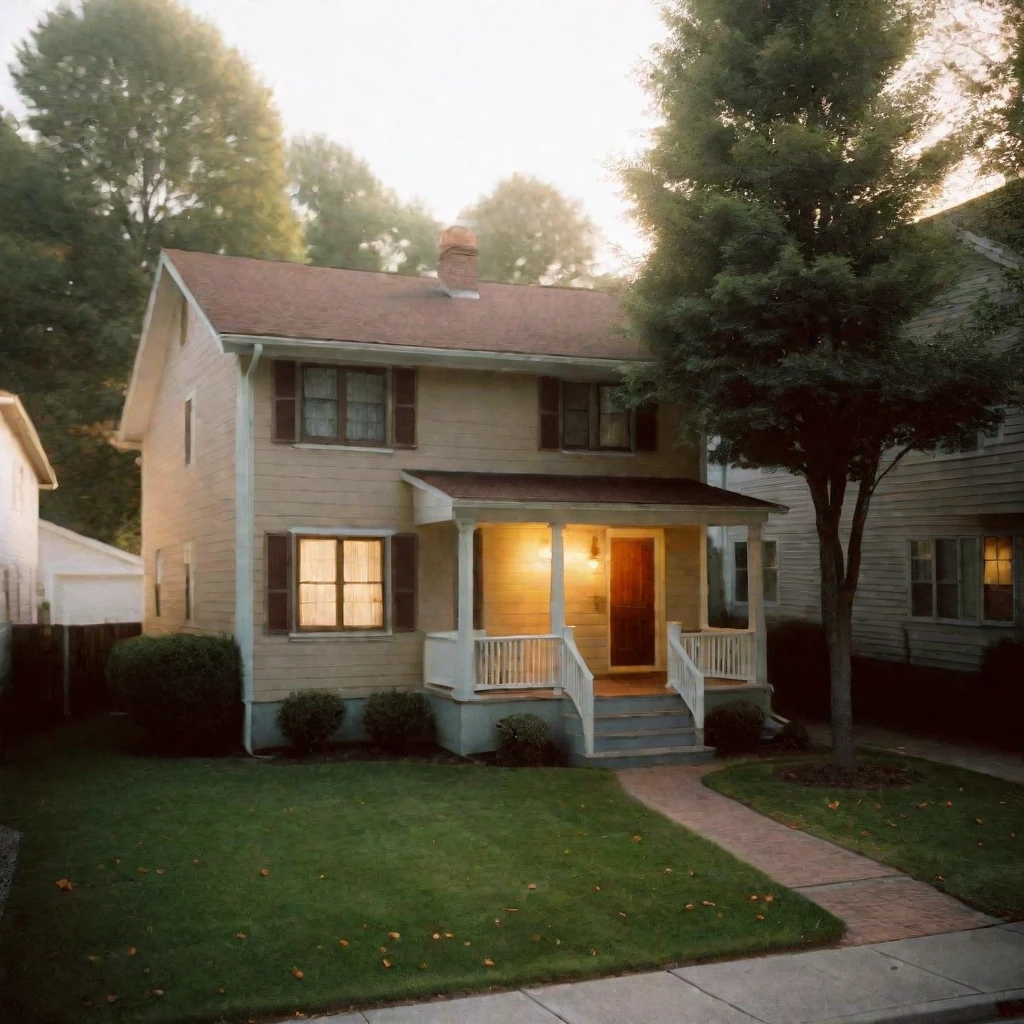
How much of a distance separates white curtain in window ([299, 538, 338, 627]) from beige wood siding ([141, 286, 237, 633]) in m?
1.16

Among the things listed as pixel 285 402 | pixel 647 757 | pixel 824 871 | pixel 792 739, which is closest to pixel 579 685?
pixel 647 757

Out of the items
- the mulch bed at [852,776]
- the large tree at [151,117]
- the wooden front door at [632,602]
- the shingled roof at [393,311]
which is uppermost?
the large tree at [151,117]

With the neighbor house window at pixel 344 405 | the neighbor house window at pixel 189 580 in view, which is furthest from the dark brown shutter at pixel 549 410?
the neighbor house window at pixel 189 580

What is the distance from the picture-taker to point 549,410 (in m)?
16.5

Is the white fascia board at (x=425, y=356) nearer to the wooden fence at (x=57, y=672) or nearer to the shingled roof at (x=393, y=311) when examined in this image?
the shingled roof at (x=393, y=311)

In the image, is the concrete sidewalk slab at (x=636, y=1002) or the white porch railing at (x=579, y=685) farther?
the white porch railing at (x=579, y=685)

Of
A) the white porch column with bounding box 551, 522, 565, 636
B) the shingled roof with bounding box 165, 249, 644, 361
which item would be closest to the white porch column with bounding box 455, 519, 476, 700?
the white porch column with bounding box 551, 522, 565, 636

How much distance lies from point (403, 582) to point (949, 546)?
893 cm

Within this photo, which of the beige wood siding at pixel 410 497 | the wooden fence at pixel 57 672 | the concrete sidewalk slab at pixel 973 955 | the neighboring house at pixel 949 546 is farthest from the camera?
the wooden fence at pixel 57 672

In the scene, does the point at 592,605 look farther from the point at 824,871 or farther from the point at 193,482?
the point at 824,871

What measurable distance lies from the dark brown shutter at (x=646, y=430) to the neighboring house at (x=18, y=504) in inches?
409

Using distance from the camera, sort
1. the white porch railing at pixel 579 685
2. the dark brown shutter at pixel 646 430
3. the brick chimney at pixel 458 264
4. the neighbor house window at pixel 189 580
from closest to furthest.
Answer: the white porch railing at pixel 579 685 < the dark brown shutter at pixel 646 430 < the neighbor house window at pixel 189 580 < the brick chimney at pixel 458 264

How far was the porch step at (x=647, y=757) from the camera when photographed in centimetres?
1370

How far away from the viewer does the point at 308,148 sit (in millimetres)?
45031
